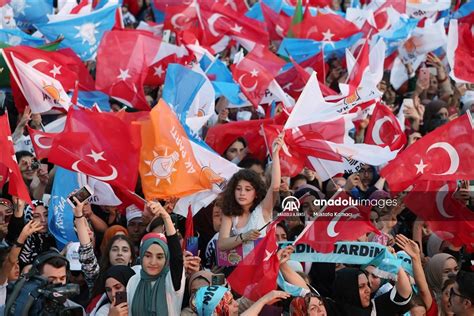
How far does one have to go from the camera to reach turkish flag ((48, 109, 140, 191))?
9328 mm

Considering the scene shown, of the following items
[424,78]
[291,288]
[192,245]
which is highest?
[291,288]

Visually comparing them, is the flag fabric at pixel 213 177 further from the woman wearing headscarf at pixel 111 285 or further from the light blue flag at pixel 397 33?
the light blue flag at pixel 397 33

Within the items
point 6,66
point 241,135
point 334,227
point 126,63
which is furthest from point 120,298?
point 126,63

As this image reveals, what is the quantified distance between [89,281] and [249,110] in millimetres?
4709

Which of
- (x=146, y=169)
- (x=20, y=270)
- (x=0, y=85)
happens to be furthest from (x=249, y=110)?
(x=20, y=270)

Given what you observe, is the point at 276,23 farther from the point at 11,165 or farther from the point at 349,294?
the point at 349,294

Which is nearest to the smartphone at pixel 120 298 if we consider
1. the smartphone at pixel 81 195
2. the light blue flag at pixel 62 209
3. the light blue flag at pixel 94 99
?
the smartphone at pixel 81 195

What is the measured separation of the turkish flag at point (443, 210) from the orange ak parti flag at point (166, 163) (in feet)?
5.44

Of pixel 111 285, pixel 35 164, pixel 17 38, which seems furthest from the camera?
pixel 17 38

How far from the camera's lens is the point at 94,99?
12375 mm

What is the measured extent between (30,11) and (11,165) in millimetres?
4632

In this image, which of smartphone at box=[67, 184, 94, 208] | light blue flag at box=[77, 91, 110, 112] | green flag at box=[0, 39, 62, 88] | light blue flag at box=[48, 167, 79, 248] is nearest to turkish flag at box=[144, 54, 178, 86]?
light blue flag at box=[77, 91, 110, 112]

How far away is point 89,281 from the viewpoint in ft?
28.2

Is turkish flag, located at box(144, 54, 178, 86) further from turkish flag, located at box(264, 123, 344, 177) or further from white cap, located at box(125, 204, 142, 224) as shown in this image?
white cap, located at box(125, 204, 142, 224)
